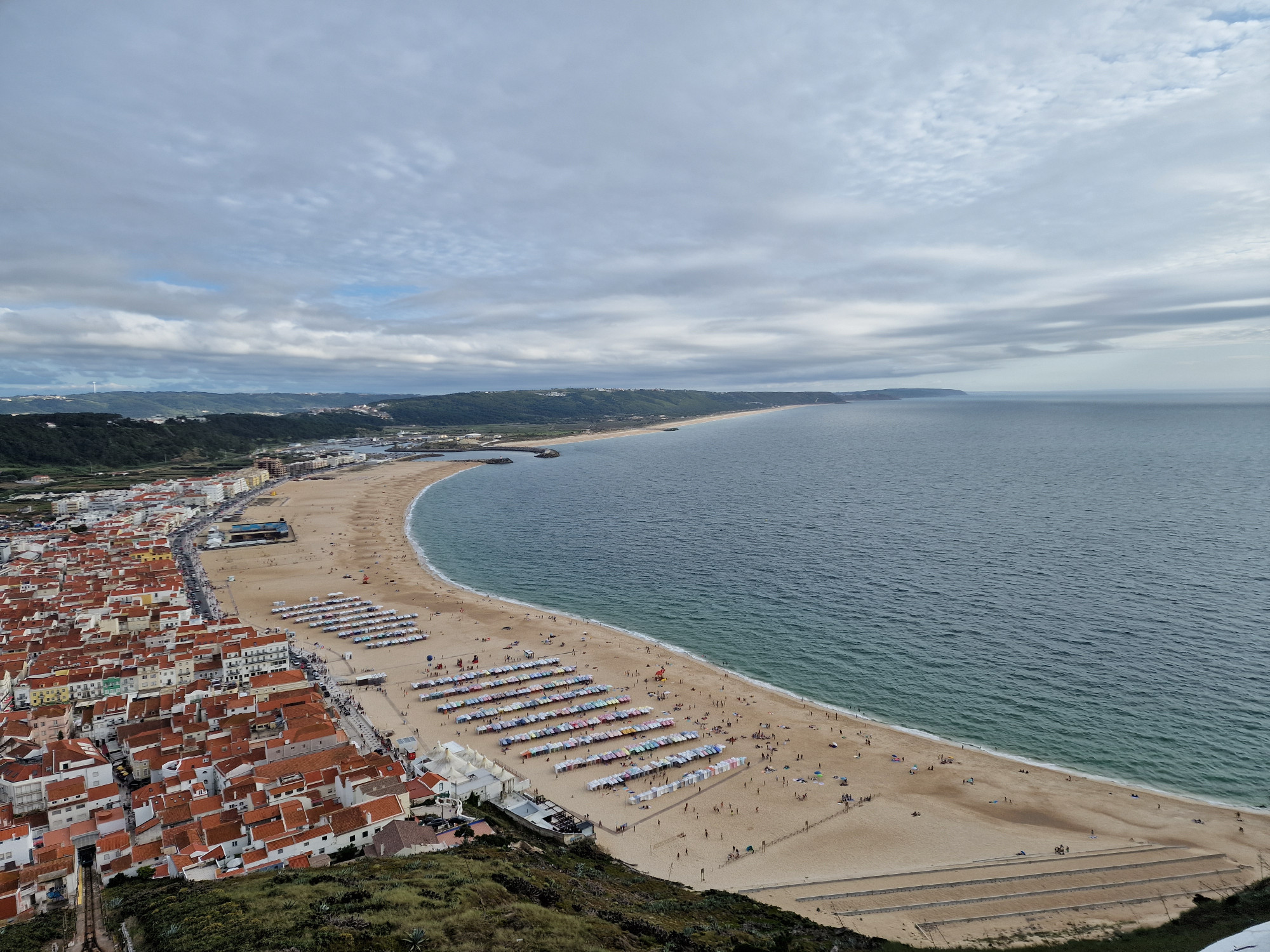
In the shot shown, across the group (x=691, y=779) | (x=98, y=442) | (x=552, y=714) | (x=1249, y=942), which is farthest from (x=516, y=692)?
(x=98, y=442)

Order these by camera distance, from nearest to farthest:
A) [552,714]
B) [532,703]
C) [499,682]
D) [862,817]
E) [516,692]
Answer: [862,817] → [552,714] → [532,703] → [516,692] → [499,682]

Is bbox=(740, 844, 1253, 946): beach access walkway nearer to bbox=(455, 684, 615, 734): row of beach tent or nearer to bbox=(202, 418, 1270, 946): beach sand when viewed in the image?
bbox=(202, 418, 1270, 946): beach sand

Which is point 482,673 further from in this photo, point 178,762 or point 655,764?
point 178,762

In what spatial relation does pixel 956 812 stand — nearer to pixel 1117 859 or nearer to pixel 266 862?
pixel 1117 859

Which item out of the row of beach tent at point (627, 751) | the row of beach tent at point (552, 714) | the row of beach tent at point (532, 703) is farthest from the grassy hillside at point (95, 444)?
the row of beach tent at point (627, 751)

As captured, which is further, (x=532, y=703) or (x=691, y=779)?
(x=532, y=703)
